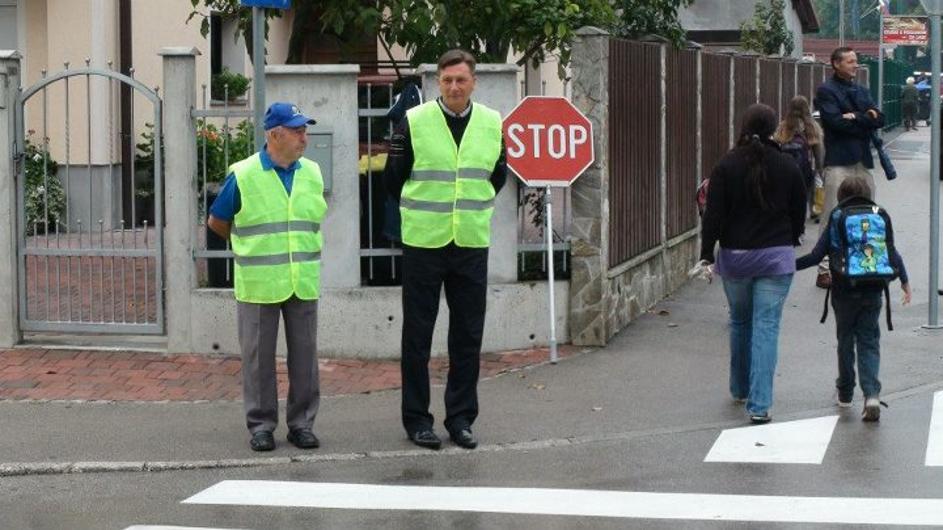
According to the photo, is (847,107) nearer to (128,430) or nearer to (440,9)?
(440,9)

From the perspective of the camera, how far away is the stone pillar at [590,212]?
12.5 metres

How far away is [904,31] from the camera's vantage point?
43531mm

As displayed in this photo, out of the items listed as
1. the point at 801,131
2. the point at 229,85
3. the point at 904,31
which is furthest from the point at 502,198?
the point at 904,31

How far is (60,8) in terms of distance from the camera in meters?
20.0

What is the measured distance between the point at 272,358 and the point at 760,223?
2.83 metres

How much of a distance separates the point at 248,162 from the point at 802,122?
27.4ft

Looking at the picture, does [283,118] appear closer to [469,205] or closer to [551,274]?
[469,205]

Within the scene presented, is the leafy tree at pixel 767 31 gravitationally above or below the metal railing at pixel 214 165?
above

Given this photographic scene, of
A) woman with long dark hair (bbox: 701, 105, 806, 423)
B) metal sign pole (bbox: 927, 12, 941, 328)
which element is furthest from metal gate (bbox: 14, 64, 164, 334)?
metal sign pole (bbox: 927, 12, 941, 328)

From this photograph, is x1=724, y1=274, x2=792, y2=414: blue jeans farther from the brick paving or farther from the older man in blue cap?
the older man in blue cap

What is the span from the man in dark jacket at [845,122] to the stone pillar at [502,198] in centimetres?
379

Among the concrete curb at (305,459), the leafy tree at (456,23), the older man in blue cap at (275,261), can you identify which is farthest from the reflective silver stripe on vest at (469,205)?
the leafy tree at (456,23)

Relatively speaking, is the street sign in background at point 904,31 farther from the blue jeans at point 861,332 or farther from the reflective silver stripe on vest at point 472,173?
the reflective silver stripe on vest at point 472,173

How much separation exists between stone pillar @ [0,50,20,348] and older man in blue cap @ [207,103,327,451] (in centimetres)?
327
